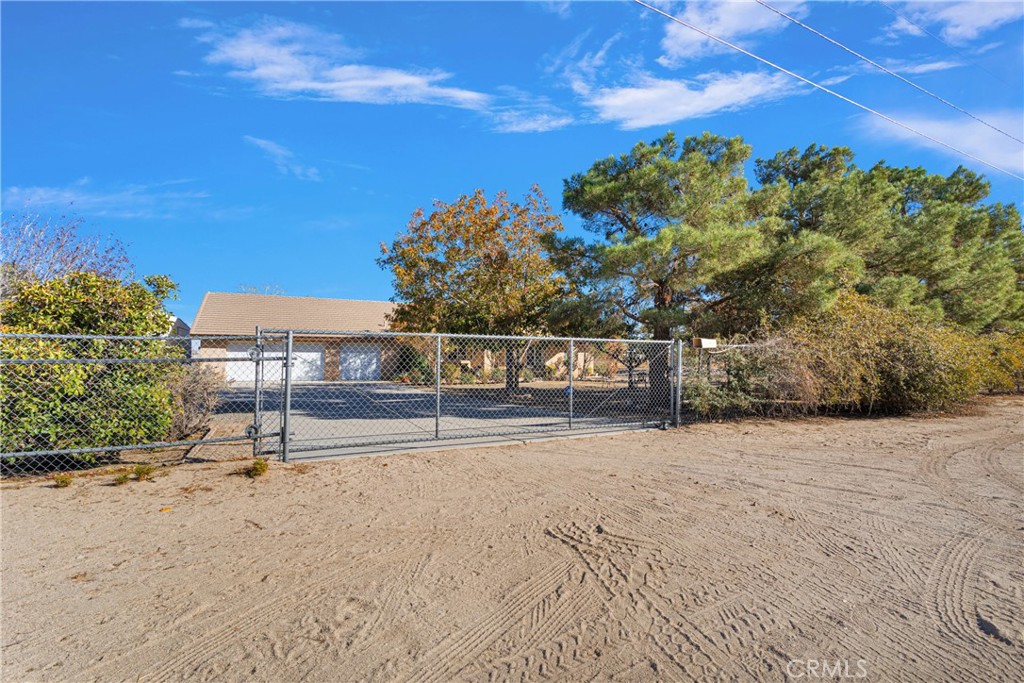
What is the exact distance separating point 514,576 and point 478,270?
16452 mm

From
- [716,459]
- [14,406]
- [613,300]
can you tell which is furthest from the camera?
[613,300]

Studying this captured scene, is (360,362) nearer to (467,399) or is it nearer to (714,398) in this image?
(467,399)

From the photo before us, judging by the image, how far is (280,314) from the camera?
30531mm

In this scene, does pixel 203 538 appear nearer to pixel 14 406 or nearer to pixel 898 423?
pixel 14 406

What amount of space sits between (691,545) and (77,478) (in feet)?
21.0

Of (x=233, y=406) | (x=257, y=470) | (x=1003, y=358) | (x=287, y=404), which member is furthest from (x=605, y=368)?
(x=1003, y=358)

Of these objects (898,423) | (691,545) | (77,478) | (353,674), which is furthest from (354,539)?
(898,423)

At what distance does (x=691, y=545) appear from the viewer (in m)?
4.13

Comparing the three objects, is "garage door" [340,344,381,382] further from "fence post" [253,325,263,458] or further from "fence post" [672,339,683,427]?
"fence post" [253,325,263,458]

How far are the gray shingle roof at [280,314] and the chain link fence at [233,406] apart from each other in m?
11.8

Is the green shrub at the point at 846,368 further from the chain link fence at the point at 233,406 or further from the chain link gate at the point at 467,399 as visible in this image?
the chain link gate at the point at 467,399

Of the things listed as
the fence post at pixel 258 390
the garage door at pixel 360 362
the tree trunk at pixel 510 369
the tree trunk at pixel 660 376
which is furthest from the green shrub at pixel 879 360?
the garage door at pixel 360 362

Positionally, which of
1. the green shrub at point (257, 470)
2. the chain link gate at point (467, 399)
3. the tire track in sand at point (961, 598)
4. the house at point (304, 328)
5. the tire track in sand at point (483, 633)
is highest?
the house at point (304, 328)

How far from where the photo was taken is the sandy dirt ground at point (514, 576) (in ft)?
8.66
